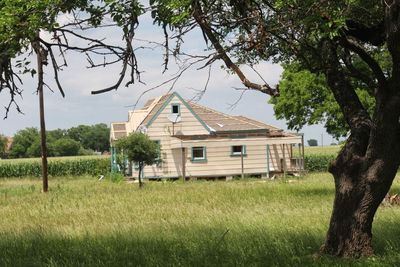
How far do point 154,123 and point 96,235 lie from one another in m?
29.3

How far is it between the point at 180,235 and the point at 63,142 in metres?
121

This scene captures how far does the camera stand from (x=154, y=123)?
41344mm

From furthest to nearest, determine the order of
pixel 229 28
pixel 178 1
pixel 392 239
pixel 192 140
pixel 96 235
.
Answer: pixel 192 140 < pixel 96 235 < pixel 392 239 < pixel 229 28 < pixel 178 1

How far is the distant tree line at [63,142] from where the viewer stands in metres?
120

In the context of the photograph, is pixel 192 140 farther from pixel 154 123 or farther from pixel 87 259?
pixel 87 259

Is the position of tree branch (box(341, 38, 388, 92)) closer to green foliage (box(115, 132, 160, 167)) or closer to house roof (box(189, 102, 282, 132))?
green foliage (box(115, 132, 160, 167))

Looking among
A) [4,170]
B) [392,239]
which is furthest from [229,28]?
[4,170]

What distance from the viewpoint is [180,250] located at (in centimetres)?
1001

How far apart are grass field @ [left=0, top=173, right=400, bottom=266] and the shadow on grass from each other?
0.02 meters

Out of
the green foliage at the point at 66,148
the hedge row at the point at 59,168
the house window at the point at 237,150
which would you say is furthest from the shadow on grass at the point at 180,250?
the green foliage at the point at 66,148

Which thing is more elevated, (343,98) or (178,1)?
(178,1)

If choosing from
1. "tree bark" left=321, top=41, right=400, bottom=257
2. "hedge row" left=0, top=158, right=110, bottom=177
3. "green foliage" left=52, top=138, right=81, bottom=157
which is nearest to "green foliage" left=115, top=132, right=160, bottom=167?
"hedge row" left=0, top=158, right=110, bottom=177

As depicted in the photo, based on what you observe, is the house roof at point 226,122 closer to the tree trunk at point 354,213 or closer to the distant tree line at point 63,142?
the tree trunk at point 354,213

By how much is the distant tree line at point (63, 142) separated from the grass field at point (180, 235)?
9422cm
